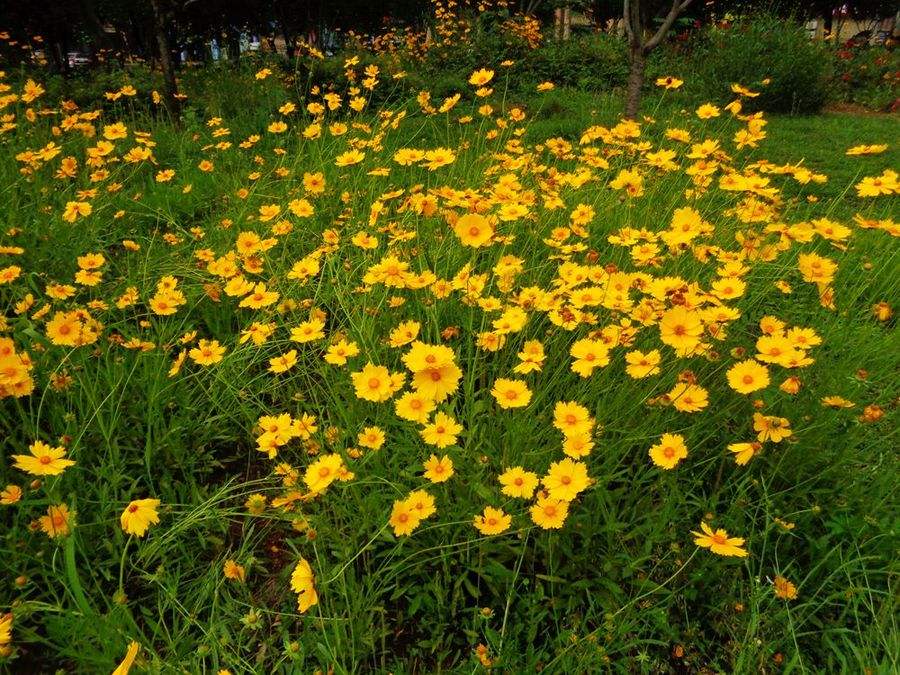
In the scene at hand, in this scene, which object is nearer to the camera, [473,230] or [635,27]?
[473,230]

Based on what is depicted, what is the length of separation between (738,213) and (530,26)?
9.16 metres

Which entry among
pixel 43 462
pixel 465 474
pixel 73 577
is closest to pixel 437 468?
pixel 465 474

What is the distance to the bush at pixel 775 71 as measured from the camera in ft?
22.7

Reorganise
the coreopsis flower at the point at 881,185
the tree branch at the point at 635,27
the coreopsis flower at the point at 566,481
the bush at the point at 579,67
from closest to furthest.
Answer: the coreopsis flower at the point at 566,481 → the coreopsis flower at the point at 881,185 → the tree branch at the point at 635,27 → the bush at the point at 579,67

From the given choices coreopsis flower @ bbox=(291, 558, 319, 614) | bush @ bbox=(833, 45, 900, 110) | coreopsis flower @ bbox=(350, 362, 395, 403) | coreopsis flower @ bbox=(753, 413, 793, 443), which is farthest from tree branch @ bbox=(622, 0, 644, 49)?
bush @ bbox=(833, 45, 900, 110)

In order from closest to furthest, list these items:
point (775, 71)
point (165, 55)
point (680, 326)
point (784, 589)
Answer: point (784, 589) < point (680, 326) < point (165, 55) < point (775, 71)

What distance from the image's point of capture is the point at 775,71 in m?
6.87

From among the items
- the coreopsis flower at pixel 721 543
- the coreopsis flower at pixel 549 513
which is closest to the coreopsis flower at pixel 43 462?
the coreopsis flower at pixel 549 513

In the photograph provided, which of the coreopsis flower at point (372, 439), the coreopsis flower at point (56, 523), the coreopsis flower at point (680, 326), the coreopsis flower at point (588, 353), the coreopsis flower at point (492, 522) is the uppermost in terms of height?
the coreopsis flower at point (680, 326)

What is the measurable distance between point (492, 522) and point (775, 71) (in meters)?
7.46

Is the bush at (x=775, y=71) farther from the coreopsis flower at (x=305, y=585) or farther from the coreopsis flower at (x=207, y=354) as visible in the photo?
the coreopsis flower at (x=305, y=585)

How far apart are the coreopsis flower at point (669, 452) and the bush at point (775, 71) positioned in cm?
674

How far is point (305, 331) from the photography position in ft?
5.47

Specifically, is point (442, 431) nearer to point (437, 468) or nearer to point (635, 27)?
point (437, 468)
